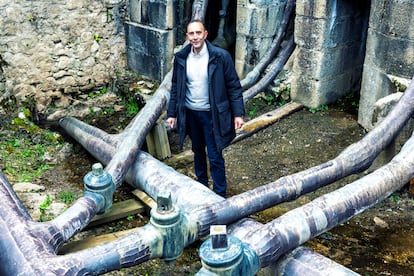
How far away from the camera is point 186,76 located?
4.39 meters

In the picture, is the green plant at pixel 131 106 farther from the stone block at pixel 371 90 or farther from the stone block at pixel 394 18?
the stone block at pixel 394 18

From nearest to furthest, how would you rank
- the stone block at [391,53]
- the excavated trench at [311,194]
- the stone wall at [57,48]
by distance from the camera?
1. the excavated trench at [311,194]
2. the stone block at [391,53]
3. the stone wall at [57,48]

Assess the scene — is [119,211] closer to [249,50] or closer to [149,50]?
[249,50]

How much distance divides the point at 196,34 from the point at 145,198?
1.60 m

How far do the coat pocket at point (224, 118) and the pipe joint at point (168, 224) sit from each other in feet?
4.93

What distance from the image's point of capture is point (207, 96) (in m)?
4.42

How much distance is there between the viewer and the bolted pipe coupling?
3.84 metres

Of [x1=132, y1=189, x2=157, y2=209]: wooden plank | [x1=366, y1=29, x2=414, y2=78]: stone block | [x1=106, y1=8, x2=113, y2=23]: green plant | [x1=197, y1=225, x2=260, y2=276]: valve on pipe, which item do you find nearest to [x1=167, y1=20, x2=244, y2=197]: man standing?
[x1=132, y1=189, x2=157, y2=209]: wooden plank

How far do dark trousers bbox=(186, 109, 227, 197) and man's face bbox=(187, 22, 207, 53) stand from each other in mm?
610

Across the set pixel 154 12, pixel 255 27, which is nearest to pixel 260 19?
pixel 255 27

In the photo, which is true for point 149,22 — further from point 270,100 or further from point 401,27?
point 401,27

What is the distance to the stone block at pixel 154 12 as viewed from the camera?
7.66 metres

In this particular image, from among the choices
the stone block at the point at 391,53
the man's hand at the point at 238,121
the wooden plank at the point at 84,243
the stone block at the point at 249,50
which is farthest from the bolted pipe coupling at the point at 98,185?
the stone block at the point at 249,50

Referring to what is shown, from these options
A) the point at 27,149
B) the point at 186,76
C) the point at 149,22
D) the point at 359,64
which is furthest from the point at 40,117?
the point at 359,64
